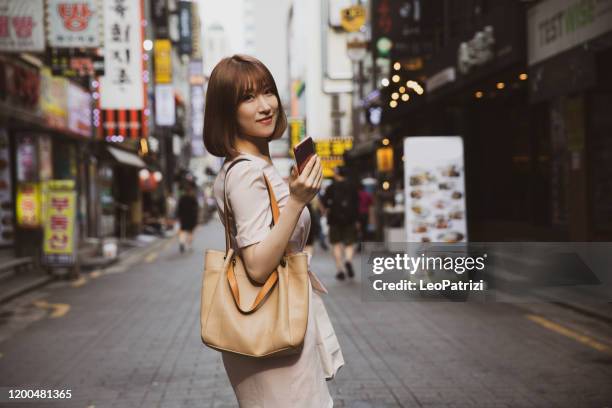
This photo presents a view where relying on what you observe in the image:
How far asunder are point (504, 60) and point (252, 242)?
13074 millimetres

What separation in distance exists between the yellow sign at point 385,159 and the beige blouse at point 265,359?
23476 millimetres

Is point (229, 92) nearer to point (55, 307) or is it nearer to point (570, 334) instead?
point (570, 334)

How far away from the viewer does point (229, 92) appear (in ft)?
7.80

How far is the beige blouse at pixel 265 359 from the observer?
2191 mm

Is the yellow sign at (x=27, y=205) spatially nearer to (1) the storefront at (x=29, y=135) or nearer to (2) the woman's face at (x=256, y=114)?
(1) the storefront at (x=29, y=135)

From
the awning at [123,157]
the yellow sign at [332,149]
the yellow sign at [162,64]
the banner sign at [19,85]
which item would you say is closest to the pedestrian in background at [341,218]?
the banner sign at [19,85]

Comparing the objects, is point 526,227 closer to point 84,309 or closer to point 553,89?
point 553,89

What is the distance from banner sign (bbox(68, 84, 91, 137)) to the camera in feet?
64.5

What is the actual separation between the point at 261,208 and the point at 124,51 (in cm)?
1956

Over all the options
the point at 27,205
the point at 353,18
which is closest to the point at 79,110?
the point at 27,205

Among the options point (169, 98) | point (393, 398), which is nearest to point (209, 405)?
point (393, 398)

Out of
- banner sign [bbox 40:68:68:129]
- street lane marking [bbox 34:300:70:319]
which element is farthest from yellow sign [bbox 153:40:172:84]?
street lane marking [bbox 34:300:70:319]

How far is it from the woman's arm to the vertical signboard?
892 cm

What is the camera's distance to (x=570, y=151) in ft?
41.6
